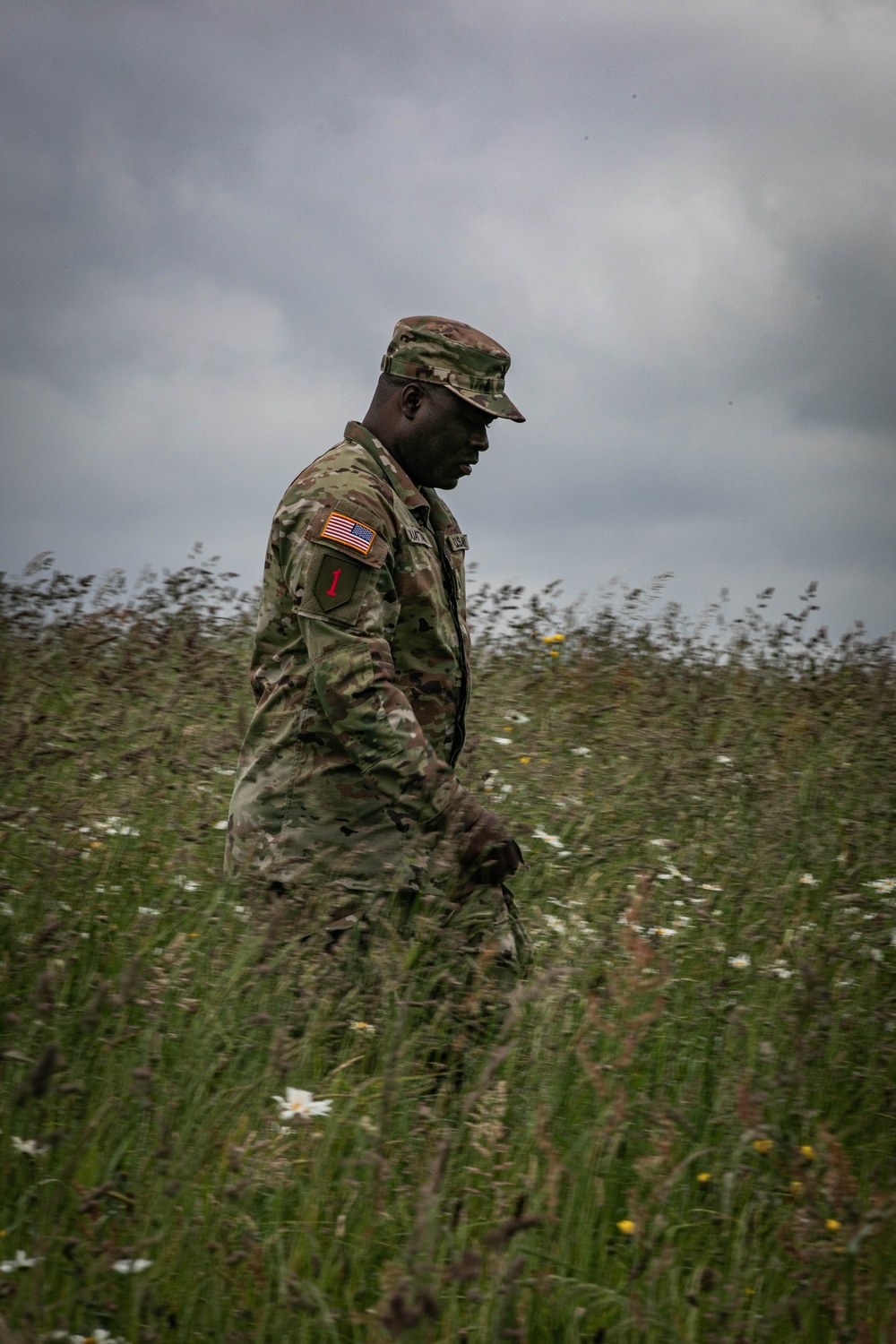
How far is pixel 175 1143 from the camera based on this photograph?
6.14 feet

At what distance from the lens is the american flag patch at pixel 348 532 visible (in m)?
2.80

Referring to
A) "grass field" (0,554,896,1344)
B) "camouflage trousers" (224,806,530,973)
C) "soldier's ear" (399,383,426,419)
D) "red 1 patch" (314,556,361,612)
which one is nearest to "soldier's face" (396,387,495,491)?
"soldier's ear" (399,383,426,419)

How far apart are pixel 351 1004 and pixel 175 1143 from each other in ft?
2.59

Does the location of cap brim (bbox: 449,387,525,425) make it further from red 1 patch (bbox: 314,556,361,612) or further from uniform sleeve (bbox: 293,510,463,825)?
red 1 patch (bbox: 314,556,361,612)

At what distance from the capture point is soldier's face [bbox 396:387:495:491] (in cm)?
316

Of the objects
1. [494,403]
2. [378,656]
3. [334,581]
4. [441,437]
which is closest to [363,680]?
[378,656]

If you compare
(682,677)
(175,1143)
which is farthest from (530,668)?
(175,1143)

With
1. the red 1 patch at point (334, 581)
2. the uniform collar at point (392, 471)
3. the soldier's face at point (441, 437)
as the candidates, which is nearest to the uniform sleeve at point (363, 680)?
the red 1 patch at point (334, 581)

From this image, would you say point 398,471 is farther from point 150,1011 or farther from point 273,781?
point 150,1011

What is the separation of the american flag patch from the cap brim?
545mm

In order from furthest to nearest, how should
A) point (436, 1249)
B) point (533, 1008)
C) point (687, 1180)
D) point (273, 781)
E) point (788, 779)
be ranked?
1. point (788, 779)
2. point (273, 781)
3. point (533, 1008)
4. point (687, 1180)
5. point (436, 1249)

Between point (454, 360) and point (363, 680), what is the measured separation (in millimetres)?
982

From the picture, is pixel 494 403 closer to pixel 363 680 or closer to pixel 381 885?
pixel 363 680

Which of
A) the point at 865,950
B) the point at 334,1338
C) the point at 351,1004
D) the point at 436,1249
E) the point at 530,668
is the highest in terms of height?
the point at 530,668
